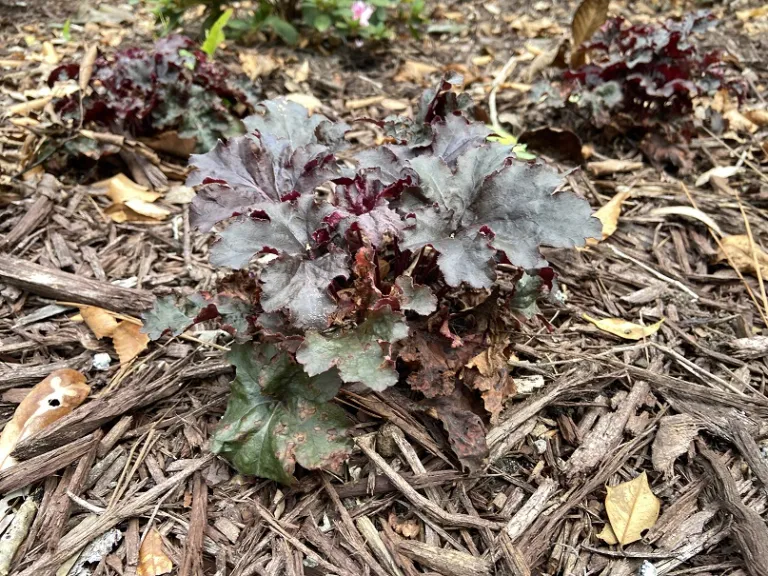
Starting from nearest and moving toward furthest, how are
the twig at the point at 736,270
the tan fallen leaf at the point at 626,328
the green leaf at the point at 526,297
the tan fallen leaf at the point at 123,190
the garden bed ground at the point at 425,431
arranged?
the garden bed ground at the point at 425,431 < the green leaf at the point at 526,297 < the tan fallen leaf at the point at 626,328 < the twig at the point at 736,270 < the tan fallen leaf at the point at 123,190

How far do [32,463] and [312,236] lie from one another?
0.98m

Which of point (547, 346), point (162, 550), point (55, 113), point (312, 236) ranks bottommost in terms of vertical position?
point (162, 550)

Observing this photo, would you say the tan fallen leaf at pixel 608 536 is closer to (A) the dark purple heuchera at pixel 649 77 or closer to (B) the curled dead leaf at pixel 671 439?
(B) the curled dead leaf at pixel 671 439

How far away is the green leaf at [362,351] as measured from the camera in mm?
1381

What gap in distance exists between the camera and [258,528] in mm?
1546

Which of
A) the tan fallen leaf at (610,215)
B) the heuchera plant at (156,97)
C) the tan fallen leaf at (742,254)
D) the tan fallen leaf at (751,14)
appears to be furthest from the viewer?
the tan fallen leaf at (751,14)

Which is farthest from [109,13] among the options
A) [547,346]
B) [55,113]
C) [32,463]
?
[547,346]

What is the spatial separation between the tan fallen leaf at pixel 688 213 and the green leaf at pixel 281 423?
167 cm

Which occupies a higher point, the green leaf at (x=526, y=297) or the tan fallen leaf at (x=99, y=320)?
the green leaf at (x=526, y=297)

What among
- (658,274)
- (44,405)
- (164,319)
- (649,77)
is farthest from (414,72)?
(44,405)

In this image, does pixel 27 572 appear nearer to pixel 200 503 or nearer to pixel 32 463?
pixel 32 463

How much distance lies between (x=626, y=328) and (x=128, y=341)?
1.64 m

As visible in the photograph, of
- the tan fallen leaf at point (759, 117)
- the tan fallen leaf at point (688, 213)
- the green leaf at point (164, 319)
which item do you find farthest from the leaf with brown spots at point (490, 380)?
the tan fallen leaf at point (759, 117)

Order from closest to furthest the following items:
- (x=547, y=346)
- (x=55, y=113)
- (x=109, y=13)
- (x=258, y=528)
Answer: (x=258, y=528), (x=547, y=346), (x=55, y=113), (x=109, y=13)
